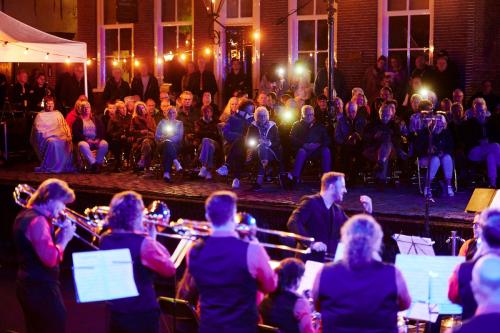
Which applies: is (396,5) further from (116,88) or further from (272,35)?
(116,88)

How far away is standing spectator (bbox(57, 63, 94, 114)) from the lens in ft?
59.3

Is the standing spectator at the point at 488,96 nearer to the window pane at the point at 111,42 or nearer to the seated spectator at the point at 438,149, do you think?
the seated spectator at the point at 438,149

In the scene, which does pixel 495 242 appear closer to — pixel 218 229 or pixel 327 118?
pixel 218 229

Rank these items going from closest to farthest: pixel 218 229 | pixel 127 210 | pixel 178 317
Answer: pixel 218 229
pixel 127 210
pixel 178 317

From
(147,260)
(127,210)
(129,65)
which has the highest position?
(129,65)

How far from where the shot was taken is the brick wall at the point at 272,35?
18.4 m

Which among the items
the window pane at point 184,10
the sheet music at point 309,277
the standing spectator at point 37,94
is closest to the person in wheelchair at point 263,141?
the sheet music at point 309,277

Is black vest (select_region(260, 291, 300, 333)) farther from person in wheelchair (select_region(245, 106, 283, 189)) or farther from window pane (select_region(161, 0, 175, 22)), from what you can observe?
window pane (select_region(161, 0, 175, 22))

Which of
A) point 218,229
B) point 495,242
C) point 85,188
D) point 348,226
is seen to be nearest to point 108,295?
point 218,229

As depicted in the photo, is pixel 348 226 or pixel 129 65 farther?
pixel 129 65

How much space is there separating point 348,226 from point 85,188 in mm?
8823

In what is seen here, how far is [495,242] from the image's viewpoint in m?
4.84

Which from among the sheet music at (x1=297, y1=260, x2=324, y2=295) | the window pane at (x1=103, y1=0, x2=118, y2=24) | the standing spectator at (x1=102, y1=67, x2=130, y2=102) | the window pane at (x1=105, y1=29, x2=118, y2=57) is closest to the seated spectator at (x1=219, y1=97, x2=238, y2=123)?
the standing spectator at (x1=102, y1=67, x2=130, y2=102)

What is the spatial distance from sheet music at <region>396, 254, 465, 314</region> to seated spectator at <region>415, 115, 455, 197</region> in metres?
6.51
